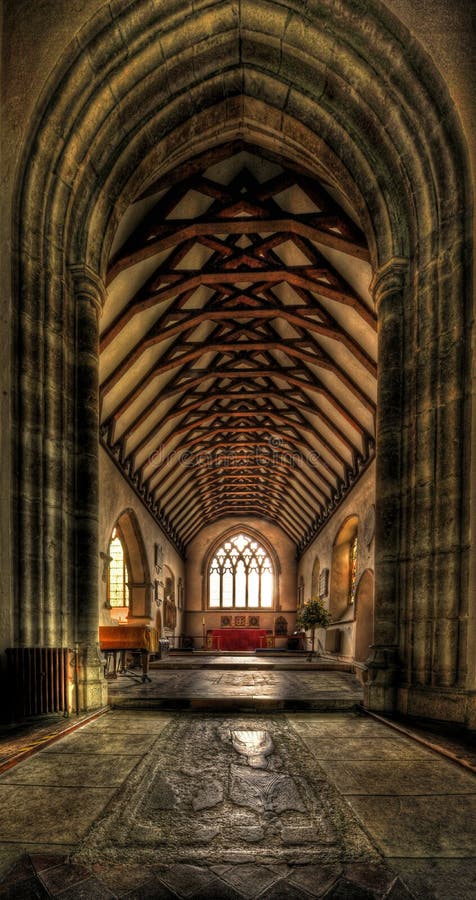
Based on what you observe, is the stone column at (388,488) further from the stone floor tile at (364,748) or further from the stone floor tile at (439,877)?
the stone floor tile at (439,877)

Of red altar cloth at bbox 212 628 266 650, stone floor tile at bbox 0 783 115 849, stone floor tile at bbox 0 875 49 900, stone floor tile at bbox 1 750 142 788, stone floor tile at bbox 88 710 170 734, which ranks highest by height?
stone floor tile at bbox 0 875 49 900

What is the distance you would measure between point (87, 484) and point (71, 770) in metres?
2.79

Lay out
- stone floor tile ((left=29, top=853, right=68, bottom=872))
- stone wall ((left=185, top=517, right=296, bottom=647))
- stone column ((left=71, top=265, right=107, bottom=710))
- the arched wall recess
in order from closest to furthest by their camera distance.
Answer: stone floor tile ((left=29, top=853, right=68, bottom=872)), stone column ((left=71, top=265, right=107, bottom=710)), the arched wall recess, stone wall ((left=185, top=517, right=296, bottom=647))

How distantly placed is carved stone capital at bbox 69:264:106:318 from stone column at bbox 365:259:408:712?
9.56ft

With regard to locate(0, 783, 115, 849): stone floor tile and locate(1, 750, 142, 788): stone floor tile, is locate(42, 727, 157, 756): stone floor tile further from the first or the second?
locate(0, 783, 115, 849): stone floor tile

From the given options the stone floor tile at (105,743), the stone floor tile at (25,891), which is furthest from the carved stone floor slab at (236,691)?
the stone floor tile at (25,891)

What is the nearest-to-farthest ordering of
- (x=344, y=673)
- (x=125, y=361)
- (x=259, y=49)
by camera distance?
(x=259, y=49) < (x=125, y=361) < (x=344, y=673)

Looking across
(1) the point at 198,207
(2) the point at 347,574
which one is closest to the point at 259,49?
(1) the point at 198,207

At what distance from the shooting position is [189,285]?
791 cm

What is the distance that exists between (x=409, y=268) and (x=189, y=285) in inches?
147

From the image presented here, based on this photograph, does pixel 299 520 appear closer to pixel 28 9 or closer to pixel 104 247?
pixel 104 247

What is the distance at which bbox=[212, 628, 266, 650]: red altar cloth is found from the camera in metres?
23.4

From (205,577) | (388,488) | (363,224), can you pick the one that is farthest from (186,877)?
(205,577)

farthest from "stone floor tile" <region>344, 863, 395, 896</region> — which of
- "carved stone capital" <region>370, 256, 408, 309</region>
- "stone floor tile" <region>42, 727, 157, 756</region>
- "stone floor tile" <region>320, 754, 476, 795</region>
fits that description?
"carved stone capital" <region>370, 256, 408, 309</region>
